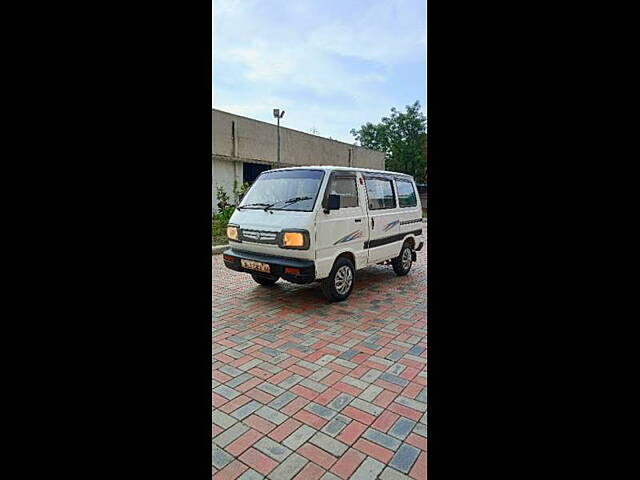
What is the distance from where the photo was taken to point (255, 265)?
479 cm

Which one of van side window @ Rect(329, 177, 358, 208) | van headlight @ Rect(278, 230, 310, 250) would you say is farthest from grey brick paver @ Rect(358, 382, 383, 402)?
van side window @ Rect(329, 177, 358, 208)

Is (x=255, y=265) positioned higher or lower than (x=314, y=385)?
higher

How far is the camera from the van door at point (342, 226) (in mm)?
Result: 4688

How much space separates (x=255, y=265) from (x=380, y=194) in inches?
91.3

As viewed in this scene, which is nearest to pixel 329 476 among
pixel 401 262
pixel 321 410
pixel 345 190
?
pixel 321 410

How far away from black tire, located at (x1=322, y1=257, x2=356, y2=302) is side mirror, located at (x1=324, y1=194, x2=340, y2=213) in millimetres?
699

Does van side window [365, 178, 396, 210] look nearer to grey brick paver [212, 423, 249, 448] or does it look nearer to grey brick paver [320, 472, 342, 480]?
grey brick paver [212, 423, 249, 448]

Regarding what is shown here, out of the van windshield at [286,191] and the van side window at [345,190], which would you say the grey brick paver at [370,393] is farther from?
the van side window at [345,190]

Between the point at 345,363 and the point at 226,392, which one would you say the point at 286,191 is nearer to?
the point at 345,363

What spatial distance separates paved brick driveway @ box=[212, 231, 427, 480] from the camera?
2096 millimetres
